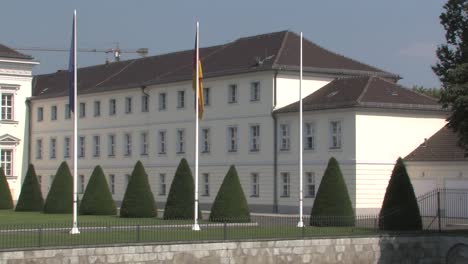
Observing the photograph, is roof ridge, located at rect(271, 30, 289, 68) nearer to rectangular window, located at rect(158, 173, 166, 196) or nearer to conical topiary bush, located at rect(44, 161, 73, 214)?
rectangular window, located at rect(158, 173, 166, 196)

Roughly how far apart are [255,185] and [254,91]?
596cm

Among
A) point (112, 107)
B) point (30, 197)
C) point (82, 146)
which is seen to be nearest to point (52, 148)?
point (82, 146)

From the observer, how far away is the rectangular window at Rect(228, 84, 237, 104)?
67688 millimetres

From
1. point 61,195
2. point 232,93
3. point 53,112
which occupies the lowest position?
point 61,195

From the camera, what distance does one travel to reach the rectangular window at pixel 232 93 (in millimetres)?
67688

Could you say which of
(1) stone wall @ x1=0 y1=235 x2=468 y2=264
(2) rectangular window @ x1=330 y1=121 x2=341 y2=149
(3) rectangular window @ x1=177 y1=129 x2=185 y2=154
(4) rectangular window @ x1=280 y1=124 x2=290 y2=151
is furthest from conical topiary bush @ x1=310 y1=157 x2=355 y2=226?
(3) rectangular window @ x1=177 y1=129 x2=185 y2=154

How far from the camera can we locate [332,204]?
44.3m

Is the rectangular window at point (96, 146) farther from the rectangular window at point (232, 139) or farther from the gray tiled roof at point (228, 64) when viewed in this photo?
the rectangular window at point (232, 139)

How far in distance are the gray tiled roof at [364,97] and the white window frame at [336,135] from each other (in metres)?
1.04

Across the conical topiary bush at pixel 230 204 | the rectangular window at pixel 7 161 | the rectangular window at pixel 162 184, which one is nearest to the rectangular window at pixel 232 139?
the rectangular window at pixel 162 184

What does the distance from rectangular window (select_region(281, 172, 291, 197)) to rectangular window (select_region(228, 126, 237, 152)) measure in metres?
5.17

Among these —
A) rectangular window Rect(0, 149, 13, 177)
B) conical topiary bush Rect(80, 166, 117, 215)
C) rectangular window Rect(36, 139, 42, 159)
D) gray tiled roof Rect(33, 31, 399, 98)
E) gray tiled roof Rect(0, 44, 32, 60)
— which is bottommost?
conical topiary bush Rect(80, 166, 117, 215)

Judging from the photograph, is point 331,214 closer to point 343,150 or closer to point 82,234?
point 82,234

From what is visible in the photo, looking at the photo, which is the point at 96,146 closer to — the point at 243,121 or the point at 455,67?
the point at 243,121
